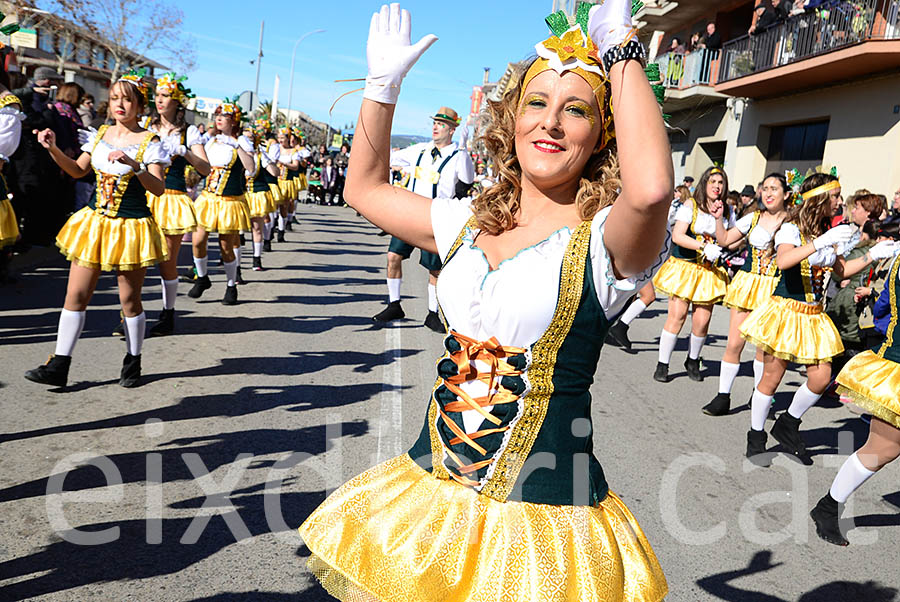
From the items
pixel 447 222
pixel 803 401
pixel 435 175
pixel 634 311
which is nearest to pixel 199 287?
pixel 435 175

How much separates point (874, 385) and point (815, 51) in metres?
14.4

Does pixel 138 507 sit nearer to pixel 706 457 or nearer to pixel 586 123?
pixel 586 123

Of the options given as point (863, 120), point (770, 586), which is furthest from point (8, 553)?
point (863, 120)

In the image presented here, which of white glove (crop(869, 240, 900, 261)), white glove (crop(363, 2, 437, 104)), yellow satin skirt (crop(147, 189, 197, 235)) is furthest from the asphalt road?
white glove (crop(363, 2, 437, 104))

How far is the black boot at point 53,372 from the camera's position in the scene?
17.0 feet

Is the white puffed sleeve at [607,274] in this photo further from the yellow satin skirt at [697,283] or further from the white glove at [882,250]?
the yellow satin skirt at [697,283]

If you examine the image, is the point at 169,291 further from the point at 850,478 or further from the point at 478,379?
the point at 478,379

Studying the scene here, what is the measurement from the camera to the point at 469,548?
1825 mm

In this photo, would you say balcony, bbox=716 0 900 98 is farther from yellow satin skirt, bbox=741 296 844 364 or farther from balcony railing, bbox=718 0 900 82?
yellow satin skirt, bbox=741 296 844 364

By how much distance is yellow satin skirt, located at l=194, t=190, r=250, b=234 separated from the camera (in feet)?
30.5

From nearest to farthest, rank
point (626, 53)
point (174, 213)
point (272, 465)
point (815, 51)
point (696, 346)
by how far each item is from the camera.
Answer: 1. point (626, 53)
2. point (272, 465)
3. point (696, 346)
4. point (174, 213)
5. point (815, 51)

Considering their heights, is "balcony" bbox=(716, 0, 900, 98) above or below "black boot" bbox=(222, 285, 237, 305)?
above

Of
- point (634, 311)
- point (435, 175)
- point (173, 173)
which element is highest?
point (435, 175)

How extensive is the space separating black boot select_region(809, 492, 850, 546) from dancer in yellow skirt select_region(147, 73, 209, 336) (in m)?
5.05
